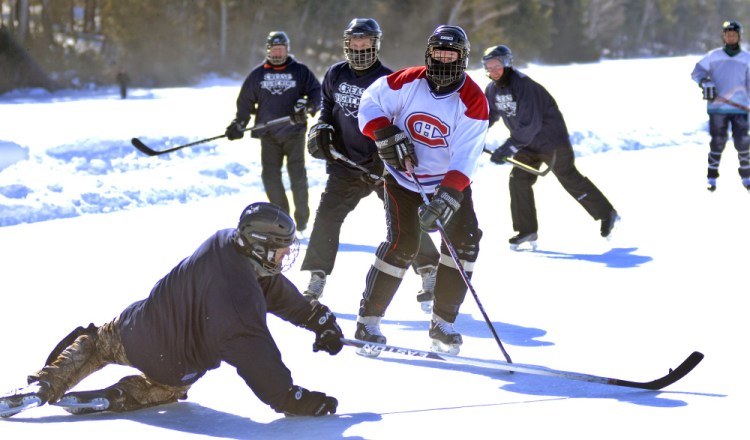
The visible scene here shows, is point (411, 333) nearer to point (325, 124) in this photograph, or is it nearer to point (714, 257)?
point (325, 124)

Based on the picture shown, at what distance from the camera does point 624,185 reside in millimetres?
10266

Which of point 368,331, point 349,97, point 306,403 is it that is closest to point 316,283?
point 349,97

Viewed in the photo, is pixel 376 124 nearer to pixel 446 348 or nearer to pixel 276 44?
pixel 446 348

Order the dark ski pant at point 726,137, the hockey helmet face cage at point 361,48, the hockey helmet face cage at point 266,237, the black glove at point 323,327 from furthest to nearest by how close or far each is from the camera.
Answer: the dark ski pant at point 726,137, the hockey helmet face cage at point 361,48, the black glove at point 323,327, the hockey helmet face cage at point 266,237

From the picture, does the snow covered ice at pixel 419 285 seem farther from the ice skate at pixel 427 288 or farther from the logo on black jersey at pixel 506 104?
the logo on black jersey at pixel 506 104

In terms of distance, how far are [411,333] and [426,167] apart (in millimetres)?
880

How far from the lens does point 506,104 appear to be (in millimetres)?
7109

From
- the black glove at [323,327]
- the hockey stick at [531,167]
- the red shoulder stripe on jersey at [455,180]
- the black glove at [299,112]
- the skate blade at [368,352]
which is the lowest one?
the skate blade at [368,352]

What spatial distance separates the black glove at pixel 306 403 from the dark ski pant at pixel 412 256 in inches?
39.6

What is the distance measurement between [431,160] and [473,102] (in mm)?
317

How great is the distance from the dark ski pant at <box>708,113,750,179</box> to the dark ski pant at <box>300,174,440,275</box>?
4.81 meters

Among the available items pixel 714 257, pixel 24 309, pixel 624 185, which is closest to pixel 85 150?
pixel 624 185

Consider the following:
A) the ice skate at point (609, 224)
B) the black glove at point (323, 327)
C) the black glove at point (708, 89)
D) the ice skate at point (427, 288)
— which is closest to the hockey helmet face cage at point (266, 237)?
the black glove at point (323, 327)

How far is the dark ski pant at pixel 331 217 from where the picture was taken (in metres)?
5.51
